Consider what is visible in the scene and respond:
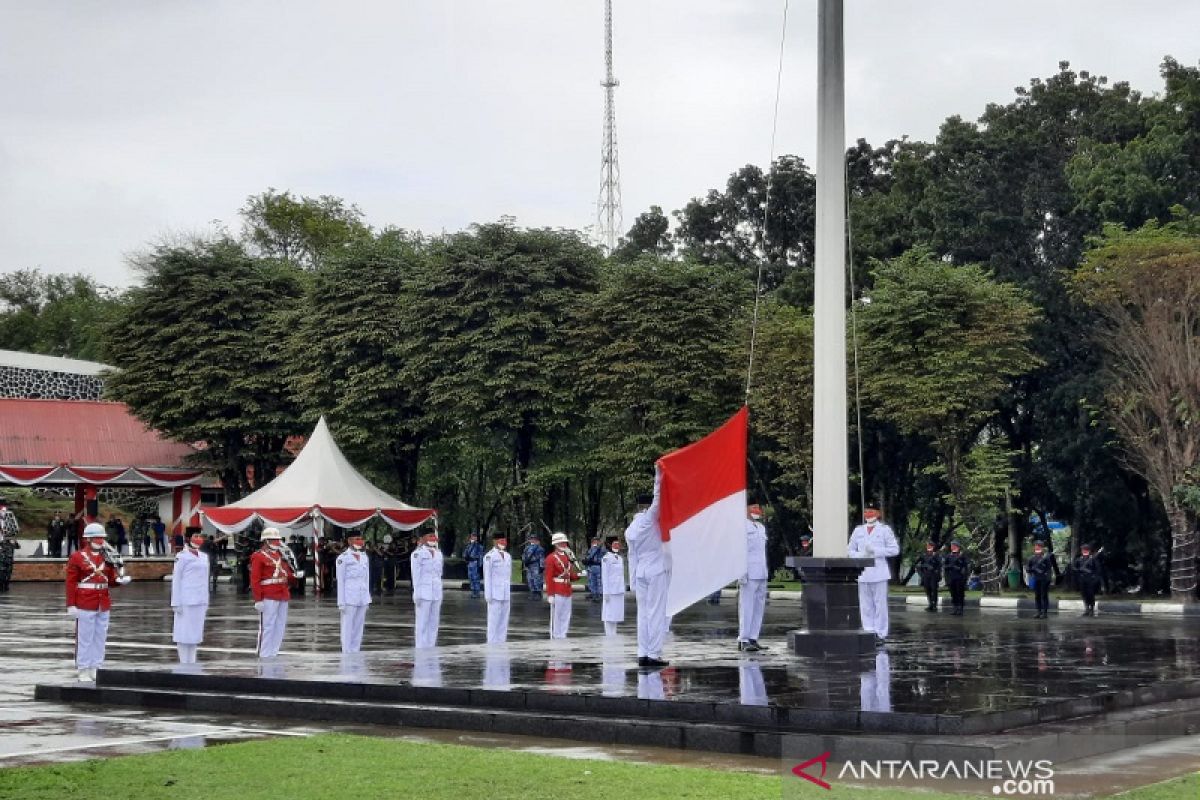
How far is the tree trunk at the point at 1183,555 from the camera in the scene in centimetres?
3466

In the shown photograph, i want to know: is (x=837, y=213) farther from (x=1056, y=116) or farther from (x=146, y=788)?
(x=1056, y=116)

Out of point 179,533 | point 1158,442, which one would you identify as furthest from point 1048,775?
point 179,533

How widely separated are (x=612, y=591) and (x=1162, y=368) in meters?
16.3

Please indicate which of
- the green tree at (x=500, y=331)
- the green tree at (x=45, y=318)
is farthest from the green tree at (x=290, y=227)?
the green tree at (x=500, y=331)

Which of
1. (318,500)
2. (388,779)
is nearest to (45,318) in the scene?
(318,500)

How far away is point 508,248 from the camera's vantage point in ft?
151

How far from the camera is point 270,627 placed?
768 inches

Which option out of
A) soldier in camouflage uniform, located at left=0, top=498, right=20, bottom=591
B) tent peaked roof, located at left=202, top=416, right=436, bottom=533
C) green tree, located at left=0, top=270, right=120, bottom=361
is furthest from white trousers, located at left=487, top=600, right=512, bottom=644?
green tree, located at left=0, top=270, right=120, bottom=361

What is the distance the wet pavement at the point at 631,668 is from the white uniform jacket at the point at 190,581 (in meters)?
0.86

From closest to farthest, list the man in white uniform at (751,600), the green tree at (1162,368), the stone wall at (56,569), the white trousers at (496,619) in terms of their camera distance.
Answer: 1. the man in white uniform at (751,600)
2. the white trousers at (496,619)
3. the green tree at (1162,368)
4. the stone wall at (56,569)

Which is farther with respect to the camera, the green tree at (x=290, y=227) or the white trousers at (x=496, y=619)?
the green tree at (x=290, y=227)

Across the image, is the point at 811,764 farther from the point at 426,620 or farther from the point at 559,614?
the point at 559,614

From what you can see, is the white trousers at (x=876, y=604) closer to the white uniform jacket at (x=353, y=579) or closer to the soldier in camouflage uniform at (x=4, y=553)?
the white uniform jacket at (x=353, y=579)

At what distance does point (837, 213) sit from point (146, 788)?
985cm
